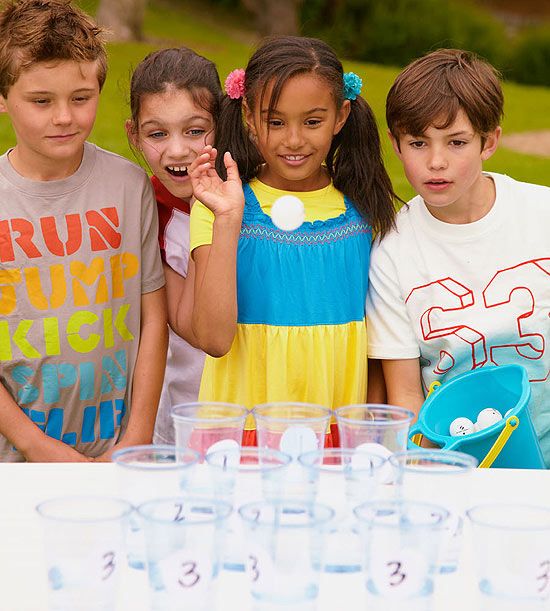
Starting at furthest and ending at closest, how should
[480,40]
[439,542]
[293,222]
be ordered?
[480,40]
[293,222]
[439,542]

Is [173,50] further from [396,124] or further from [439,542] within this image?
[439,542]

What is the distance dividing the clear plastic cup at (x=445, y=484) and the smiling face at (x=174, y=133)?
1.68 meters

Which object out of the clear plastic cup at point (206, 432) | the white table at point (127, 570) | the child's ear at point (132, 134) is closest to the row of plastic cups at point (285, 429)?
the clear plastic cup at point (206, 432)

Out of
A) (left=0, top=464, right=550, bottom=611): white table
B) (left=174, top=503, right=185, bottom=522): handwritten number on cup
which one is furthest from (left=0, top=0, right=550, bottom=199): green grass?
(left=174, top=503, right=185, bottom=522): handwritten number on cup

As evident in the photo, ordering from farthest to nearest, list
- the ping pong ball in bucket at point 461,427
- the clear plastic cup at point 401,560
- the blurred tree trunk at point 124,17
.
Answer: the blurred tree trunk at point 124,17, the ping pong ball in bucket at point 461,427, the clear plastic cup at point 401,560

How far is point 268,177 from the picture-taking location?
2998 millimetres

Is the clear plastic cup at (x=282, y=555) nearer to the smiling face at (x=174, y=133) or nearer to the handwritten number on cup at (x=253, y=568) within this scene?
the handwritten number on cup at (x=253, y=568)

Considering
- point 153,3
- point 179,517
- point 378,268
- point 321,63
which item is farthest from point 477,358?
point 153,3

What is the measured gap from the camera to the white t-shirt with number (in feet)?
9.45

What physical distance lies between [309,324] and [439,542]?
5.03 ft

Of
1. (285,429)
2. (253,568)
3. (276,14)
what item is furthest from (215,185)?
(276,14)

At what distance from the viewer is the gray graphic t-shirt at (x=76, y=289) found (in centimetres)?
289

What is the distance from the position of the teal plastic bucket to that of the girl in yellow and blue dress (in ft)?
1.15

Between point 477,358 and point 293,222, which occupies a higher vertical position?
point 293,222
